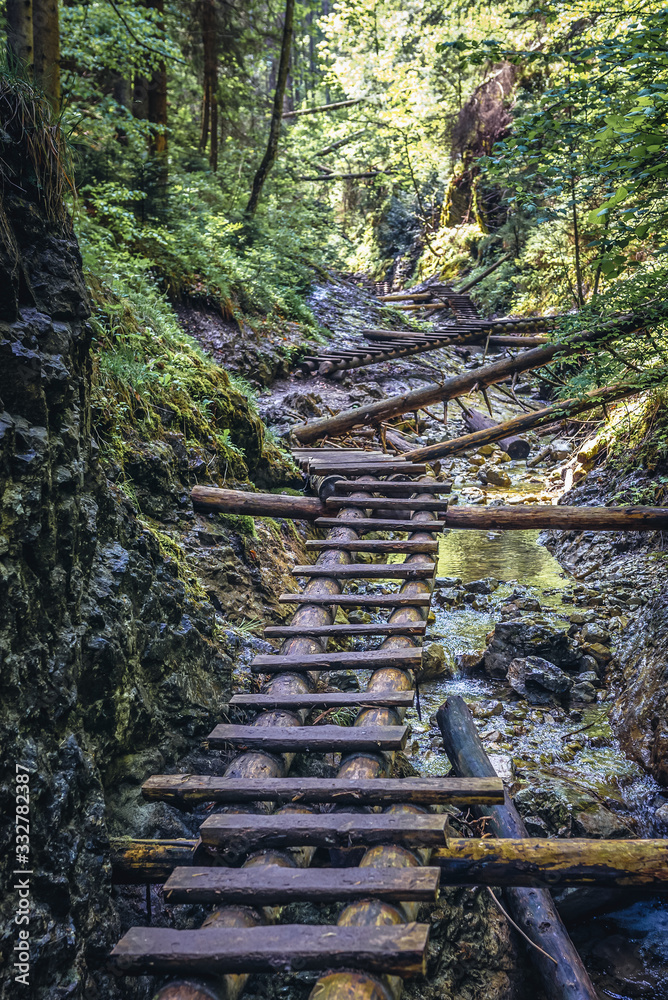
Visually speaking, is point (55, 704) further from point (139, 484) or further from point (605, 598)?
point (605, 598)

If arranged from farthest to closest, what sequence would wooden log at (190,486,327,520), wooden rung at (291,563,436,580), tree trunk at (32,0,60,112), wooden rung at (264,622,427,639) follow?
1. wooden log at (190,486,327,520)
2. tree trunk at (32,0,60,112)
3. wooden rung at (291,563,436,580)
4. wooden rung at (264,622,427,639)

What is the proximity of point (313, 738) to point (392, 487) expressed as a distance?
11.0 feet

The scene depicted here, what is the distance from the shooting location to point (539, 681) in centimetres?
533

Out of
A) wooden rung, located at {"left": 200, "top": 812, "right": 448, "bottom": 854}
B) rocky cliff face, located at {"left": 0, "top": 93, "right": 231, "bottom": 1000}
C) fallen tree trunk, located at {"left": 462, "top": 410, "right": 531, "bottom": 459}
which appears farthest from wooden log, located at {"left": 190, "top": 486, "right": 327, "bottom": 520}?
fallen tree trunk, located at {"left": 462, "top": 410, "right": 531, "bottom": 459}

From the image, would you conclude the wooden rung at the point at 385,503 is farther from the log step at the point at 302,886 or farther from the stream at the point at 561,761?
the log step at the point at 302,886

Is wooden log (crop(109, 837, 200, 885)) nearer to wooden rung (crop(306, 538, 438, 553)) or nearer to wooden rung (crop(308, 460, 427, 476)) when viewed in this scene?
wooden rung (crop(306, 538, 438, 553))

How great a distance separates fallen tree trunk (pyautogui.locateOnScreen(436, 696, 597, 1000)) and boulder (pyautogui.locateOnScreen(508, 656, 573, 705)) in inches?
57.9

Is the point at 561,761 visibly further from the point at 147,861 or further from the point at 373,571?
the point at 147,861

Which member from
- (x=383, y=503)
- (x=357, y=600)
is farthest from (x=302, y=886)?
(x=383, y=503)

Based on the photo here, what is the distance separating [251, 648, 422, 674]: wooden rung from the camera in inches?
129

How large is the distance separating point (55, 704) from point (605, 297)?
5329mm

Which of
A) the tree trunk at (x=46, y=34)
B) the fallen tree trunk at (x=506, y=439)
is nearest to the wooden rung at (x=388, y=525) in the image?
the tree trunk at (x=46, y=34)

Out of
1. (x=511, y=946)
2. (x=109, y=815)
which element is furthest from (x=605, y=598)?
(x=109, y=815)

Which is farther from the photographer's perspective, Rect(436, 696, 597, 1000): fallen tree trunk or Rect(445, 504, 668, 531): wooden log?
Rect(445, 504, 668, 531): wooden log
